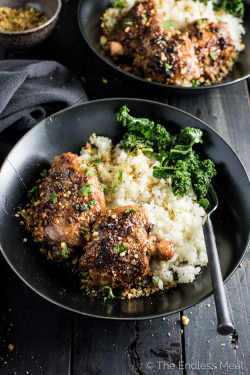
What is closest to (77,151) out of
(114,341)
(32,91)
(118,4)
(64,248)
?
(32,91)

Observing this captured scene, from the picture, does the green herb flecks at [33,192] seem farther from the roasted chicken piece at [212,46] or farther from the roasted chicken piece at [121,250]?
the roasted chicken piece at [212,46]

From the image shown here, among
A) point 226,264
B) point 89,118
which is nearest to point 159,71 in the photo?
point 89,118

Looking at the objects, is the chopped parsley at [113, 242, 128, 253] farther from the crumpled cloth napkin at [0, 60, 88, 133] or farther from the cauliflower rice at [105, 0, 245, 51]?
the cauliflower rice at [105, 0, 245, 51]

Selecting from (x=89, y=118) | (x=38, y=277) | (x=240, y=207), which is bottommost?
(x=38, y=277)

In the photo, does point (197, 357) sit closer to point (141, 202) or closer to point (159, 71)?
point (141, 202)

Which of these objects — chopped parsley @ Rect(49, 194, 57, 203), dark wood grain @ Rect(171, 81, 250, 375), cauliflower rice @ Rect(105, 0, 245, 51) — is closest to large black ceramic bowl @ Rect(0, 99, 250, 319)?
chopped parsley @ Rect(49, 194, 57, 203)

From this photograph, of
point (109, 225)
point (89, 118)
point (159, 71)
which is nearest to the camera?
point (109, 225)

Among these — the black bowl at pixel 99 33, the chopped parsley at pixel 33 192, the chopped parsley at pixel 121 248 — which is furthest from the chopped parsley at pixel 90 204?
the black bowl at pixel 99 33
